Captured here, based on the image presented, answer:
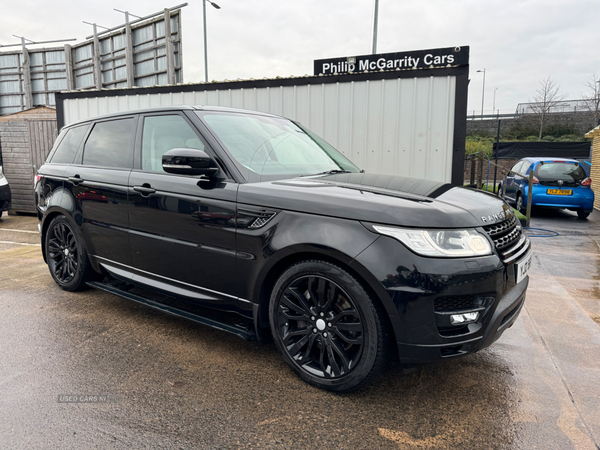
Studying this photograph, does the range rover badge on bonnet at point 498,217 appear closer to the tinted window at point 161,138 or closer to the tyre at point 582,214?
the tinted window at point 161,138

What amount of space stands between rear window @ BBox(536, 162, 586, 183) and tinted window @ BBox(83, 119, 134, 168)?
10753 millimetres

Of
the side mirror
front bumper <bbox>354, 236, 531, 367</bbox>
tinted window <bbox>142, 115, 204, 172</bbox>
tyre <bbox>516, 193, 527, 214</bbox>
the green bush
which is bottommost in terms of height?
tyre <bbox>516, 193, 527, 214</bbox>

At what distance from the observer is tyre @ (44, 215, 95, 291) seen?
4.12m

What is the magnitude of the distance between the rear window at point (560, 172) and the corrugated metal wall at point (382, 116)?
238 inches

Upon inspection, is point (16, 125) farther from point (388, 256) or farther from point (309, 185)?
point (388, 256)

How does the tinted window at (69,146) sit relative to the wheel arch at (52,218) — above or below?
above

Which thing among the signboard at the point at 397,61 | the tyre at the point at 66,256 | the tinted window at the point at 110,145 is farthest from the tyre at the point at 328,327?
the signboard at the point at 397,61

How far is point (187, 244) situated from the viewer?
3016mm

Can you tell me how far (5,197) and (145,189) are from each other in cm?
835

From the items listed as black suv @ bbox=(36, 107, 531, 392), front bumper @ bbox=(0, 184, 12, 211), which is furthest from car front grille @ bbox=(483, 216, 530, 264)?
front bumper @ bbox=(0, 184, 12, 211)

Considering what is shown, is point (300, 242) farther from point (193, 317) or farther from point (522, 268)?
point (522, 268)

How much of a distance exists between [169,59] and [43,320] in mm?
16425

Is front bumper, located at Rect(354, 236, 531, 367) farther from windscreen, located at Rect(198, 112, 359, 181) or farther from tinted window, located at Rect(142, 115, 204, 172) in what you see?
tinted window, located at Rect(142, 115, 204, 172)

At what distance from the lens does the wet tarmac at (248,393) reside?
216cm
